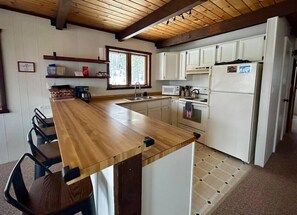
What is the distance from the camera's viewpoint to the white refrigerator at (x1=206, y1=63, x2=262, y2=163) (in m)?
2.50

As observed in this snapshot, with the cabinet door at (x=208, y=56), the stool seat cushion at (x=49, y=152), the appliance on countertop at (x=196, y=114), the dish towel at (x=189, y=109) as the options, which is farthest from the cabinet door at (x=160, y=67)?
the stool seat cushion at (x=49, y=152)

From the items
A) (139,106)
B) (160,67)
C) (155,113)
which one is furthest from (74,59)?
(160,67)

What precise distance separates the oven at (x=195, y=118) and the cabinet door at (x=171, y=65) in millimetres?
841

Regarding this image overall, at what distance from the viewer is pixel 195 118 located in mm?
3477

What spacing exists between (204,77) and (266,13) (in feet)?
5.55

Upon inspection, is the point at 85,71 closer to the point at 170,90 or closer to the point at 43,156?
the point at 43,156

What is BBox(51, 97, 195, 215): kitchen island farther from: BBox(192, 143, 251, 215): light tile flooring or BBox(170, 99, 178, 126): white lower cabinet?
BBox(170, 99, 178, 126): white lower cabinet

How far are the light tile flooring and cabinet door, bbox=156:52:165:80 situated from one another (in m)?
2.18

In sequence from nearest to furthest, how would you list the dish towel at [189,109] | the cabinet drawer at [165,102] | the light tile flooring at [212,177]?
the light tile flooring at [212,177] < the dish towel at [189,109] < the cabinet drawer at [165,102]

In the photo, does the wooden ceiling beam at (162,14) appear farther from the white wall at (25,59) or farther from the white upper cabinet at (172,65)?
the white upper cabinet at (172,65)

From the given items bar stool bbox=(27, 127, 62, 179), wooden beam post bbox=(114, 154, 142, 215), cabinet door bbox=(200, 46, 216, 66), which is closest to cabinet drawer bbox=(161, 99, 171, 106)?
cabinet door bbox=(200, 46, 216, 66)

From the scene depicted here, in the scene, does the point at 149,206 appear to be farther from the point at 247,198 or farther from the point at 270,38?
the point at 270,38

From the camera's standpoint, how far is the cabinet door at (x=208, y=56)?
3.38 m

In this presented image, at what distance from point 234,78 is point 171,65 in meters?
1.87
